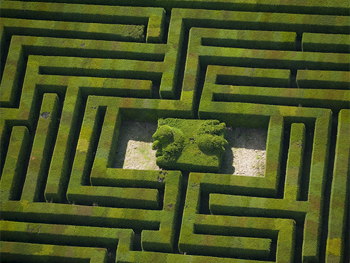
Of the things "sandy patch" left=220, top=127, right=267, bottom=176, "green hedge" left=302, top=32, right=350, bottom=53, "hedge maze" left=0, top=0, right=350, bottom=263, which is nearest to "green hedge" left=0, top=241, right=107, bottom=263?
"hedge maze" left=0, top=0, right=350, bottom=263

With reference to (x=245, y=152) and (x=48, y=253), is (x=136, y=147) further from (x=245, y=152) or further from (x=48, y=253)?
(x=48, y=253)

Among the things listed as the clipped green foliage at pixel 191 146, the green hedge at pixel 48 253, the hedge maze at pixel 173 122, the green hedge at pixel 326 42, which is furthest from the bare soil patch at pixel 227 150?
the green hedge at pixel 326 42

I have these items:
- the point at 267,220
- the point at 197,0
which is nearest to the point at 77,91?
the point at 197,0

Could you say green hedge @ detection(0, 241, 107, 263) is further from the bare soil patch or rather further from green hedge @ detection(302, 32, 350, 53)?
green hedge @ detection(302, 32, 350, 53)

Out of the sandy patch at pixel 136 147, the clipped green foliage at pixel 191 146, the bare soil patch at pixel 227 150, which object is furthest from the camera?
the sandy patch at pixel 136 147

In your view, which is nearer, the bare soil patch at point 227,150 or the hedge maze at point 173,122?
the hedge maze at point 173,122

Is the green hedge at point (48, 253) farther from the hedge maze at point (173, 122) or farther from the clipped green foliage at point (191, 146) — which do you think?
the clipped green foliage at point (191, 146)

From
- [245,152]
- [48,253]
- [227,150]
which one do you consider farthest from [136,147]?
[48,253]
